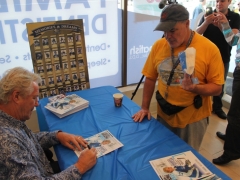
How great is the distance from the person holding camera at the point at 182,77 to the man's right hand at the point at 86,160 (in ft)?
1.66

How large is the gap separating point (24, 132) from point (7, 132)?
161 millimetres

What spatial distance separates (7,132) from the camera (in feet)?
3.10

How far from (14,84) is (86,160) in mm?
546

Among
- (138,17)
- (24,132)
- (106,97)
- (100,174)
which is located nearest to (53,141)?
(24,132)

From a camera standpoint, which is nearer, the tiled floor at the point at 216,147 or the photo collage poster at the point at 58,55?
the photo collage poster at the point at 58,55

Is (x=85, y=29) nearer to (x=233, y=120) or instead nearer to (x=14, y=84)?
(x=14, y=84)

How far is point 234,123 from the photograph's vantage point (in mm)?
1984

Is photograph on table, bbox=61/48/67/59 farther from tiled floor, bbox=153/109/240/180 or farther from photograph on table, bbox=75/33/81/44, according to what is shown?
tiled floor, bbox=153/109/240/180

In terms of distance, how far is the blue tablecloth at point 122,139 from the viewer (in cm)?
112

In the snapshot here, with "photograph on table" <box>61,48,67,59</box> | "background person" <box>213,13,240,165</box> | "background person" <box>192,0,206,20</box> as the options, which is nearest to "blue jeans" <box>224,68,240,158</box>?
"background person" <box>213,13,240,165</box>

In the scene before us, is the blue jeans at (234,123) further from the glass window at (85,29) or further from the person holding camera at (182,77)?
→ the glass window at (85,29)

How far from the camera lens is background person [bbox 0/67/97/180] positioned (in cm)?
89

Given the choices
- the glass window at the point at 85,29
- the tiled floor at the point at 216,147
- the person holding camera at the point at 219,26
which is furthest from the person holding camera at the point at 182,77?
the glass window at the point at 85,29

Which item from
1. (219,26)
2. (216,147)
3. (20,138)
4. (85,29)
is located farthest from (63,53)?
(216,147)
